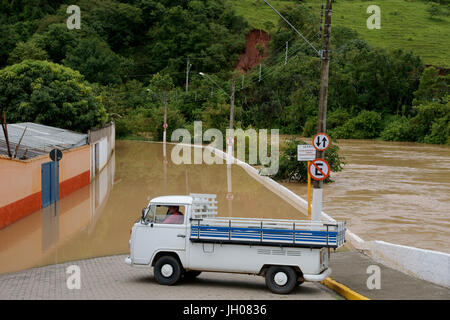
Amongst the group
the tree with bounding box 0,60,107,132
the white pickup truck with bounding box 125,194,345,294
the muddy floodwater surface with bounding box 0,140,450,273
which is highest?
the tree with bounding box 0,60,107,132

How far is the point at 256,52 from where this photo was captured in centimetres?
12088

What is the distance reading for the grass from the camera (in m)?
118

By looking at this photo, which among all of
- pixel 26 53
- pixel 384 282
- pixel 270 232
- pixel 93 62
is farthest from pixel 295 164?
pixel 26 53

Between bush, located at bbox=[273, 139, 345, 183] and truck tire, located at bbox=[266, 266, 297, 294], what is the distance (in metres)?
20.2

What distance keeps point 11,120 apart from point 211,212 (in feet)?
100

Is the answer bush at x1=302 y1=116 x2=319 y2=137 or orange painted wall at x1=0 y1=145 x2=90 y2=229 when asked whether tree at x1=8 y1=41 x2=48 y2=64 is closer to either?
bush at x1=302 y1=116 x2=319 y2=137

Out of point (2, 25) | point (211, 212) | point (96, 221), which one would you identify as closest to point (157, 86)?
point (2, 25)

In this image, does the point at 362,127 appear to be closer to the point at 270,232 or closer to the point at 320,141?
the point at 320,141

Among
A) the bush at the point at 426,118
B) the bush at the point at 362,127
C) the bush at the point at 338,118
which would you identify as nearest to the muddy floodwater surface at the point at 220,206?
the bush at the point at 426,118

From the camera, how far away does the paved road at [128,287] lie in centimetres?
996

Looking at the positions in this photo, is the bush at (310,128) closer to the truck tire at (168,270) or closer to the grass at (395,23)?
the grass at (395,23)

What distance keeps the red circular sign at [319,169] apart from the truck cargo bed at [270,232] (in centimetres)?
384

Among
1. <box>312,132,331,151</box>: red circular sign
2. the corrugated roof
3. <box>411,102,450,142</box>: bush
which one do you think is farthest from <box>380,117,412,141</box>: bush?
<box>312,132,331,151</box>: red circular sign
